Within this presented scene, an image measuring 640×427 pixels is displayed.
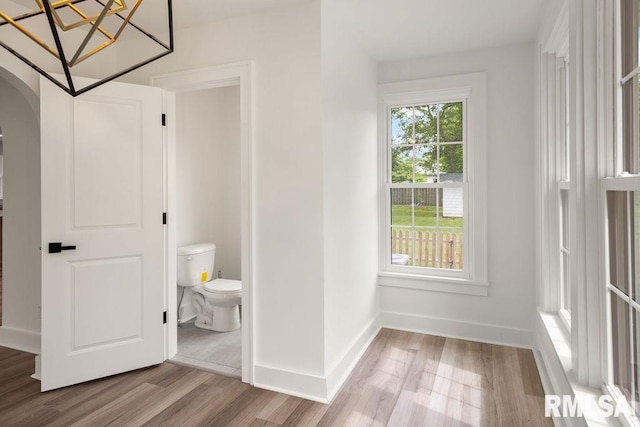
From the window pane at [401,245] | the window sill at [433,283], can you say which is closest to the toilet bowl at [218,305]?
the window sill at [433,283]

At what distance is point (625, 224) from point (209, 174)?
3.56 metres

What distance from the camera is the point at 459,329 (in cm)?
327

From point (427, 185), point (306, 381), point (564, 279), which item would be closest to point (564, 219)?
point (564, 279)

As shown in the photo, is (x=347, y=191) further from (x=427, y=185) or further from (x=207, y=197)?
(x=207, y=197)

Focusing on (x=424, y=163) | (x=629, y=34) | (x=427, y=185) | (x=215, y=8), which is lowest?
(x=427, y=185)

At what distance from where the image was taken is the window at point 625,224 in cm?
129

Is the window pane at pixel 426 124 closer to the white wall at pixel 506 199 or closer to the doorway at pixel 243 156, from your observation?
the white wall at pixel 506 199

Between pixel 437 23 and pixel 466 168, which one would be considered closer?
pixel 437 23

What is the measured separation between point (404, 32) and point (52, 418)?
3.46m

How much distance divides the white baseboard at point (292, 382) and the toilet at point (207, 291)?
0.98 metres

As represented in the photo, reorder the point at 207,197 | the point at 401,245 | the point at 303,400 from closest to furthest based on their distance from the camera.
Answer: the point at 303,400, the point at 401,245, the point at 207,197

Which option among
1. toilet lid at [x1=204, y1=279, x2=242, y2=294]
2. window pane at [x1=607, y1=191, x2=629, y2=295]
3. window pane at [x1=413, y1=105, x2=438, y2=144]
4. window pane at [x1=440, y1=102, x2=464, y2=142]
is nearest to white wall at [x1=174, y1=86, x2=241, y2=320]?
toilet lid at [x1=204, y1=279, x2=242, y2=294]

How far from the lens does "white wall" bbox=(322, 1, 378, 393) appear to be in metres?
2.38

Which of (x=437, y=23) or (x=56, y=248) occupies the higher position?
(x=437, y=23)
